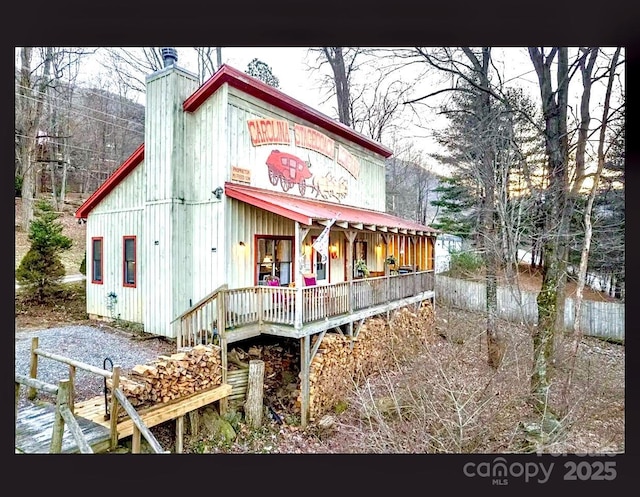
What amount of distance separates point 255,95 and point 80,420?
536 cm

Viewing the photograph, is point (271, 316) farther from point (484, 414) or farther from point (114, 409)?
point (484, 414)

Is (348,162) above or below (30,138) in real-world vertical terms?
above

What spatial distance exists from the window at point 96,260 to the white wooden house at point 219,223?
0.03 m

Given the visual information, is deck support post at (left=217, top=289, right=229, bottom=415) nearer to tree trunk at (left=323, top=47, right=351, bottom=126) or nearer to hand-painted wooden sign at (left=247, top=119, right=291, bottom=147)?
hand-painted wooden sign at (left=247, top=119, right=291, bottom=147)

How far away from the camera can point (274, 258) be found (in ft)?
21.2

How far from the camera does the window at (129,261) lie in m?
6.73

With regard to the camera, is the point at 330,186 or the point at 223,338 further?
the point at 330,186

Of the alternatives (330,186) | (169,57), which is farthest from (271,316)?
(169,57)

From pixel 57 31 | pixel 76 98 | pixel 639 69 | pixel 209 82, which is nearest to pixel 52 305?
pixel 76 98

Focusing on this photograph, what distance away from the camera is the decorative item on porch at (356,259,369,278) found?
827 cm

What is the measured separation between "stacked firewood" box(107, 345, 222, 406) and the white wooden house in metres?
0.43

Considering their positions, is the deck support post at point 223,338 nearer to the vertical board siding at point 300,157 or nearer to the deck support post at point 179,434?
the deck support post at point 179,434

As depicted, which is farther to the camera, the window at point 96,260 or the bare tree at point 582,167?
the window at point 96,260

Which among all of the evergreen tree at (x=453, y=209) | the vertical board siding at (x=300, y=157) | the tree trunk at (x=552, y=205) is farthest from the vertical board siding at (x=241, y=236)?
the evergreen tree at (x=453, y=209)
